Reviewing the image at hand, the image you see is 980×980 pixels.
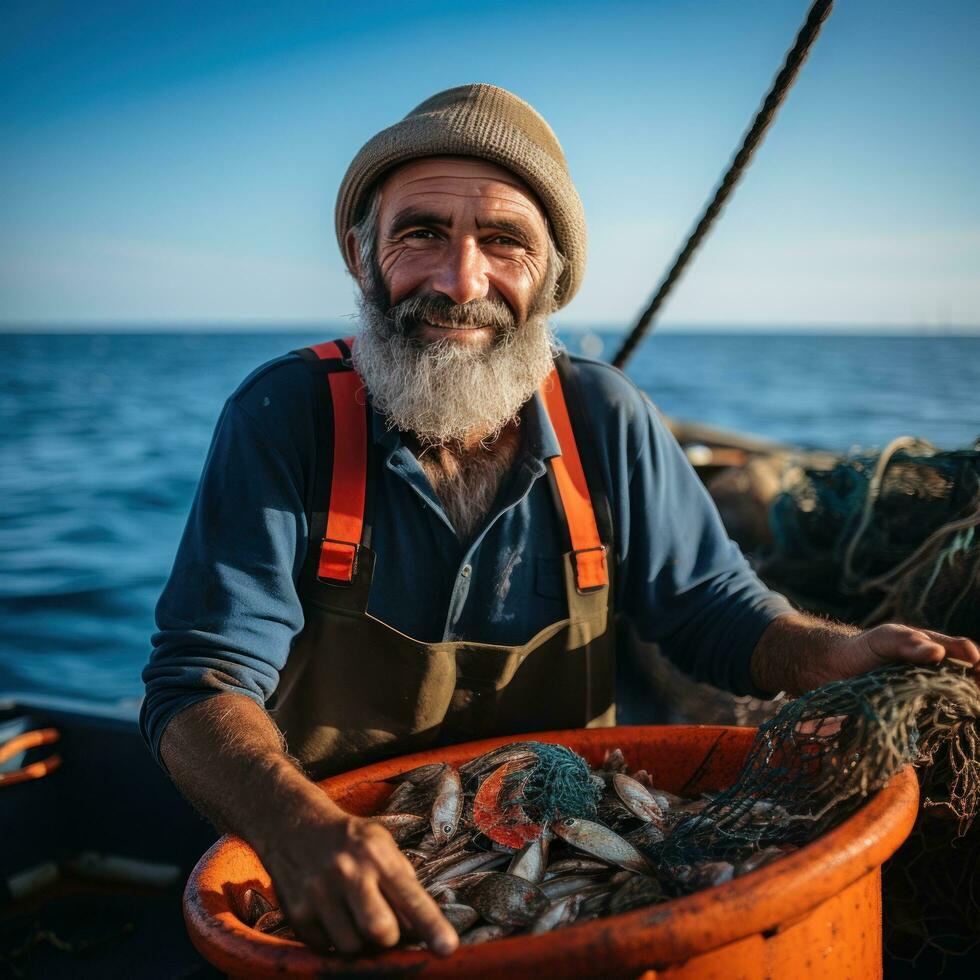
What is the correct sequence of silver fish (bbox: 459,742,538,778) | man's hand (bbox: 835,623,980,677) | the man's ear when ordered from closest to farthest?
man's hand (bbox: 835,623,980,677)
silver fish (bbox: 459,742,538,778)
the man's ear

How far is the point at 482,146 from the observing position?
2439 mm

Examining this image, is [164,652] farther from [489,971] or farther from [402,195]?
[402,195]

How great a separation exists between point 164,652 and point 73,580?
31.1 feet

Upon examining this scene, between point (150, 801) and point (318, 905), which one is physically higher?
point (318, 905)

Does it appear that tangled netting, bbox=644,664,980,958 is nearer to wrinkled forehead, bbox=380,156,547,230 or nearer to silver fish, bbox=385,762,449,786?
silver fish, bbox=385,762,449,786

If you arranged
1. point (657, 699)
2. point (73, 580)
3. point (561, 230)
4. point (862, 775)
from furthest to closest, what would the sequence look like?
point (73, 580)
point (657, 699)
point (561, 230)
point (862, 775)

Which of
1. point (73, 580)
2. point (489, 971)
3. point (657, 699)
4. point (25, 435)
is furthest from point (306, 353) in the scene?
point (25, 435)

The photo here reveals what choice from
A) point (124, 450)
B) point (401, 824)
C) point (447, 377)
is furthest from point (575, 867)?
point (124, 450)

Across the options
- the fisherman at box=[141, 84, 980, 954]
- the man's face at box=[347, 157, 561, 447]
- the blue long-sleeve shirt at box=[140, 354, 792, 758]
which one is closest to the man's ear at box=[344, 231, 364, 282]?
the fisherman at box=[141, 84, 980, 954]

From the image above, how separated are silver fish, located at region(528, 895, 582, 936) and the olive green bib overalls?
2.61 feet

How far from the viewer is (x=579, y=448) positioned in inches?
102

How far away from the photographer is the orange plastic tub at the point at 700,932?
1.18 meters

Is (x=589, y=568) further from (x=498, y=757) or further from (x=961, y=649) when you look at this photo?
(x=961, y=649)

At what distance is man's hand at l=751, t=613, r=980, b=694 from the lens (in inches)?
71.7
